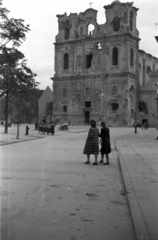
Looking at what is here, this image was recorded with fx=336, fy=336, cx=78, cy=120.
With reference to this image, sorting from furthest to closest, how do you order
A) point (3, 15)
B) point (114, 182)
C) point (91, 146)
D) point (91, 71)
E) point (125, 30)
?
1. point (91, 71)
2. point (125, 30)
3. point (3, 15)
4. point (91, 146)
5. point (114, 182)

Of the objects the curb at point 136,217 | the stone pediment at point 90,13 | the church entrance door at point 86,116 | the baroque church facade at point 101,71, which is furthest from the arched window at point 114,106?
the curb at point 136,217

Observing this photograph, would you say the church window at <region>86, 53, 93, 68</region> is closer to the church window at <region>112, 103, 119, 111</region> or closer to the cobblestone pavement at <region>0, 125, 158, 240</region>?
the church window at <region>112, 103, 119, 111</region>

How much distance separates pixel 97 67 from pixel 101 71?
1.44m

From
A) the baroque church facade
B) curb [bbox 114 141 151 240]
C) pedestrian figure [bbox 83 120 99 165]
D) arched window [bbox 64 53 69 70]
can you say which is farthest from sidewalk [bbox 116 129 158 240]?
arched window [bbox 64 53 69 70]

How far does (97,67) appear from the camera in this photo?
70.5 metres

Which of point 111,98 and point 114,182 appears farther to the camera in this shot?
point 111,98

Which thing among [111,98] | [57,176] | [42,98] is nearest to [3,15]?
[57,176]

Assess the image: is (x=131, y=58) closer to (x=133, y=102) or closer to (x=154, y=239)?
(x=133, y=102)

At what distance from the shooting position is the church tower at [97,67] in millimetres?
67188

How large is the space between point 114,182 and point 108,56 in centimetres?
6268

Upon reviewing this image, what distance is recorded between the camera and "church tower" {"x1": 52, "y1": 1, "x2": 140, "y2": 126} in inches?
2645

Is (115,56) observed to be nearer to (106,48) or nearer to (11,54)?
(106,48)

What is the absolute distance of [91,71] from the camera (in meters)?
71.1

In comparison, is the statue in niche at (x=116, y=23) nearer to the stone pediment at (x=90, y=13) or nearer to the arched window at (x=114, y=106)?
the stone pediment at (x=90, y=13)
